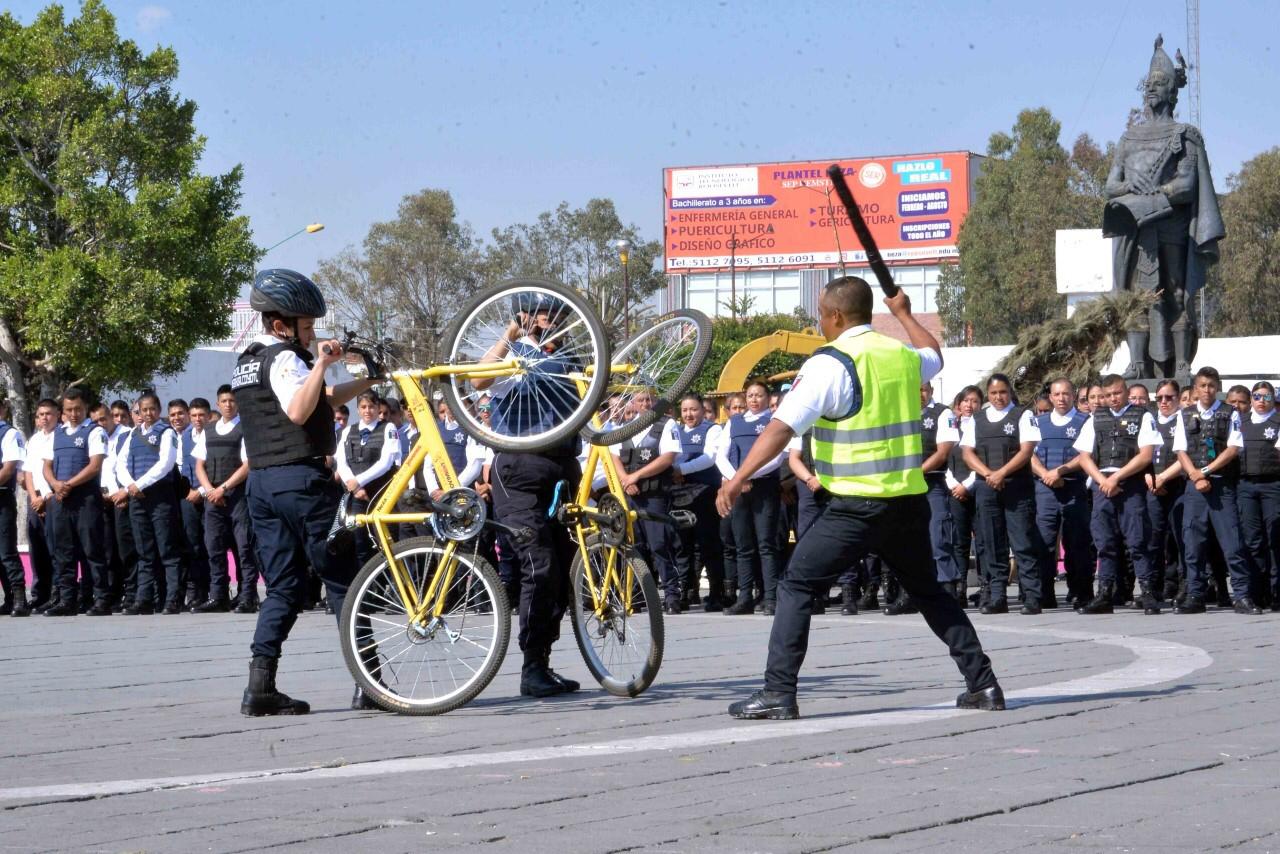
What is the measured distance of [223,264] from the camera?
43.3m

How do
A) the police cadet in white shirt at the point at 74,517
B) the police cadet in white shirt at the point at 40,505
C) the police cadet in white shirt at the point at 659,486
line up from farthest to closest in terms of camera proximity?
the police cadet in white shirt at the point at 40,505 → the police cadet in white shirt at the point at 74,517 → the police cadet in white shirt at the point at 659,486

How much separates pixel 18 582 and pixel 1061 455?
9.92m

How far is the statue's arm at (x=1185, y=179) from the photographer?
2141 centimetres

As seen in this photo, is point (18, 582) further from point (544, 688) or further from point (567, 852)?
point (567, 852)

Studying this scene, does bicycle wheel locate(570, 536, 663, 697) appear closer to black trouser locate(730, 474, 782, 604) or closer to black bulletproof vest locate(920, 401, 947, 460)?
black bulletproof vest locate(920, 401, 947, 460)

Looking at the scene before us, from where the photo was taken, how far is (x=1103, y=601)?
15.0 meters

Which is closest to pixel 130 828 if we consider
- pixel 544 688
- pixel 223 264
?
pixel 544 688

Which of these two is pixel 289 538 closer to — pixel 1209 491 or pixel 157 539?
pixel 1209 491

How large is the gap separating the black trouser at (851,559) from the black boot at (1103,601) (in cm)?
733

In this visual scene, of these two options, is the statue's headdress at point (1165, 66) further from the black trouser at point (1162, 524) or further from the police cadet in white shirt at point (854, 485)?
the police cadet in white shirt at point (854, 485)

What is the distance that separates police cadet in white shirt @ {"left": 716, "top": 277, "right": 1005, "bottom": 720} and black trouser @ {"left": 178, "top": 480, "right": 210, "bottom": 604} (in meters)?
10.7

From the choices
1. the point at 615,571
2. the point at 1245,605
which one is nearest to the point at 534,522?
the point at 615,571

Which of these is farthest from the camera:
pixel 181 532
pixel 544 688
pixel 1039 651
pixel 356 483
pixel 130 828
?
pixel 181 532

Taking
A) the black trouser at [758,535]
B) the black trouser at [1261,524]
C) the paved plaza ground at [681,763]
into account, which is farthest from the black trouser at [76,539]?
the black trouser at [1261,524]
